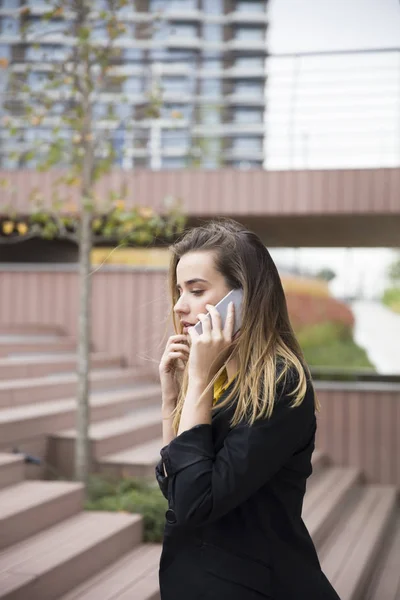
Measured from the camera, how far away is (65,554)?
13.8 ft

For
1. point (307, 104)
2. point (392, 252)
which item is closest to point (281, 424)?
point (307, 104)

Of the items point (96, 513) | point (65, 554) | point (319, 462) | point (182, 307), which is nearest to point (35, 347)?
point (319, 462)

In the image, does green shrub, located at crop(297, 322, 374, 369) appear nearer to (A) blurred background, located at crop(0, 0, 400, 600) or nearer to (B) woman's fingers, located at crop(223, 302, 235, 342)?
(A) blurred background, located at crop(0, 0, 400, 600)

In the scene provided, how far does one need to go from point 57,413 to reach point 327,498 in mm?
2679

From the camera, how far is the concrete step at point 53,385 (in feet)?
21.4

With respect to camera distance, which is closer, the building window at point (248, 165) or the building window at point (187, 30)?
the building window at point (248, 165)

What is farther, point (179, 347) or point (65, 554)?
point (65, 554)

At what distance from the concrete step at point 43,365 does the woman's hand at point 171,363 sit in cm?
560

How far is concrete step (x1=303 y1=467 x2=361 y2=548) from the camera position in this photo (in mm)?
6299

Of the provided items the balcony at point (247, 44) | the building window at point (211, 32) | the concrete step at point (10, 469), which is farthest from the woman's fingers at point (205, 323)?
the balcony at point (247, 44)

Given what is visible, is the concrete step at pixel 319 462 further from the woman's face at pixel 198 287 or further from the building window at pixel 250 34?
the building window at pixel 250 34

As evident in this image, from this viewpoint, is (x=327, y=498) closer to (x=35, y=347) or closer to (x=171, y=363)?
(x=35, y=347)

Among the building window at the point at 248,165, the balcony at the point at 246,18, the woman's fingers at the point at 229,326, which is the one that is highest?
the balcony at the point at 246,18

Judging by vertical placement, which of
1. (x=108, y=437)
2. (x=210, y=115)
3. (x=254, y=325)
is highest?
(x=210, y=115)
